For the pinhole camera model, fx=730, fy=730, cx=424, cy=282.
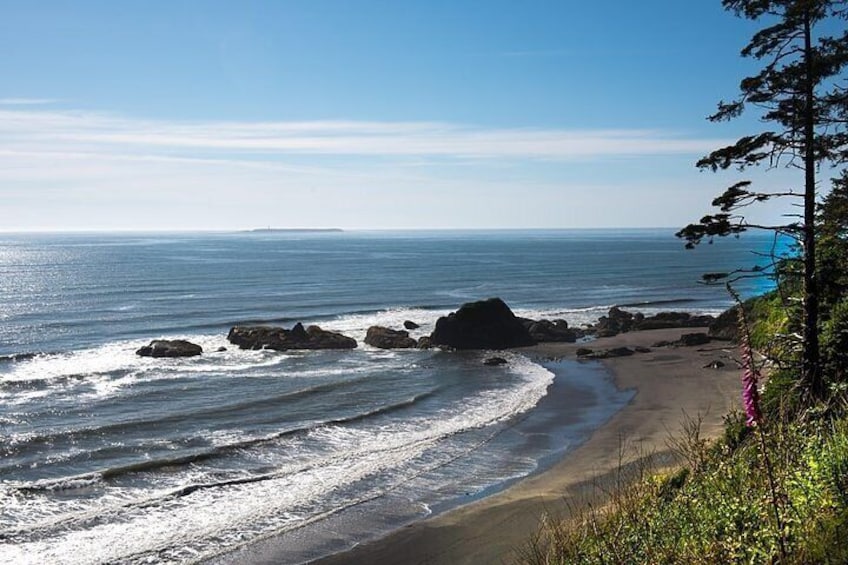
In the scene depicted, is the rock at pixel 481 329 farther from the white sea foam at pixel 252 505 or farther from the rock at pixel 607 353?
the white sea foam at pixel 252 505

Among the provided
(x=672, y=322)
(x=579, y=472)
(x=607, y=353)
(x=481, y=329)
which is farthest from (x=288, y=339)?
(x=579, y=472)

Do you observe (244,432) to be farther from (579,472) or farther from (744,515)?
(744,515)

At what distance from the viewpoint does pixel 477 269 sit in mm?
120250

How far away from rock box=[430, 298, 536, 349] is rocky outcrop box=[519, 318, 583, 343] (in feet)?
3.92

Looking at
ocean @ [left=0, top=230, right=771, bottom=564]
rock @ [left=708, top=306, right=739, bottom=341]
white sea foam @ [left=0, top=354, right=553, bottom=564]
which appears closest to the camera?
white sea foam @ [left=0, top=354, right=553, bottom=564]

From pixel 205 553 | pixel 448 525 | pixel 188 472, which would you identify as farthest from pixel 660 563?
pixel 188 472

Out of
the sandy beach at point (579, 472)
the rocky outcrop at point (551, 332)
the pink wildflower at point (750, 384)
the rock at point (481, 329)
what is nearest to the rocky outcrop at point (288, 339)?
the rock at point (481, 329)

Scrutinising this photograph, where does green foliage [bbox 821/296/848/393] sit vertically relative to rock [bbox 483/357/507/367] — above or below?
above

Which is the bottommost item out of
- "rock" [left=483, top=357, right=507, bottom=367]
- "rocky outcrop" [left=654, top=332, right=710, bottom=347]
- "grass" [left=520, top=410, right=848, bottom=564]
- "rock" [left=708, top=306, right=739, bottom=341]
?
"rock" [left=483, top=357, right=507, bottom=367]

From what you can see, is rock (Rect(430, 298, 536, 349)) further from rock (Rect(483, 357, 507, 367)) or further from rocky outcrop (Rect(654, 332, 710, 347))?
rocky outcrop (Rect(654, 332, 710, 347))

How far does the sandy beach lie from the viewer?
53.0 ft

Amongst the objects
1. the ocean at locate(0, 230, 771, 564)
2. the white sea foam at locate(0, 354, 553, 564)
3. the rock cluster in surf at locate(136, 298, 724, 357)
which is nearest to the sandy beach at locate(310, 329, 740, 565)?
the ocean at locate(0, 230, 771, 564)

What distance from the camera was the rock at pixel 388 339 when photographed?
4819 cm

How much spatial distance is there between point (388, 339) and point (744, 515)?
40.9 m
